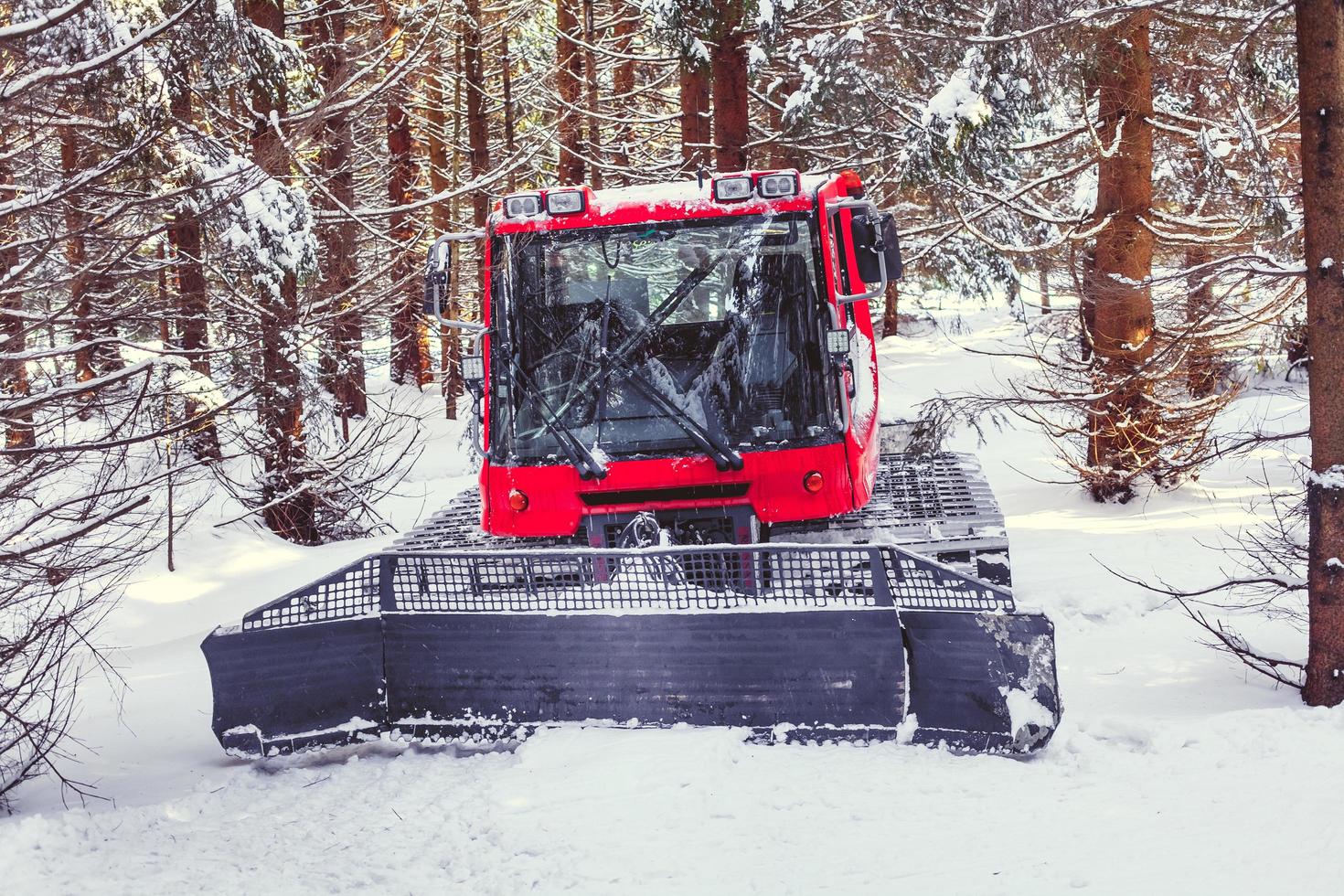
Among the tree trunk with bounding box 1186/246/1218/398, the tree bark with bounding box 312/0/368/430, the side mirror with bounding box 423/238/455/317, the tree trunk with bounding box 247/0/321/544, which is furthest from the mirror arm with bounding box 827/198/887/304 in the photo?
the tree bark with bounding box 312/0/368/430

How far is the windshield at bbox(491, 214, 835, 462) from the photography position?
6.45 m

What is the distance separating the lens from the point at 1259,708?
18.0 ft

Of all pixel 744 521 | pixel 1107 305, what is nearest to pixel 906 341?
pixel 1107 305

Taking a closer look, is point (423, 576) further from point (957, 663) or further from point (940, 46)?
point (940, 46)

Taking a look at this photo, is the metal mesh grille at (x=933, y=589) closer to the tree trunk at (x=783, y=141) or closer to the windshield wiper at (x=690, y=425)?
the windshield wiper at (x=690, y=425)

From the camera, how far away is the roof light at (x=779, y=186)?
6562 millimetres

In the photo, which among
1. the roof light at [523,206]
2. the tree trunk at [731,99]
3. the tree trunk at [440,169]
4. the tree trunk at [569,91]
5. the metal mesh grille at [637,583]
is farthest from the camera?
the tree trunk at [440,169]

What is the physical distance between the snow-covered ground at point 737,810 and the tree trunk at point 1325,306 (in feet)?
1.59

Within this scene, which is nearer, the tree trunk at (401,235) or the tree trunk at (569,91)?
the tree trunk at (401,235)

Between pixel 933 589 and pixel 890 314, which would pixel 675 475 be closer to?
pixel 933 589

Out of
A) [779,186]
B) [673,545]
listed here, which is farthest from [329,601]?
[779,186]

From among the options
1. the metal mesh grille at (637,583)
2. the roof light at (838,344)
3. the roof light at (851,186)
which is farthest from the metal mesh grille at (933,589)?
the roof light at (851,186)

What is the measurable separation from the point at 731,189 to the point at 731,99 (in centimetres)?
783

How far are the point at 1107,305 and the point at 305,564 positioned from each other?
754 cm
